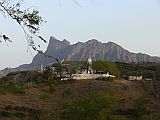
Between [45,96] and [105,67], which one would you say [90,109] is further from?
[105,67]

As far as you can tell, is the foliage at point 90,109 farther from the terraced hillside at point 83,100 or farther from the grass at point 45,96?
the grass at point 45,96

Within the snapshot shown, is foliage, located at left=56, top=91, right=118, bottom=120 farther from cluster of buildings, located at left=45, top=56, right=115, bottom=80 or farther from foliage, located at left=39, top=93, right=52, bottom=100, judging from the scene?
cluster of buildings, located at left=45, top=56, right=115, bottom=80

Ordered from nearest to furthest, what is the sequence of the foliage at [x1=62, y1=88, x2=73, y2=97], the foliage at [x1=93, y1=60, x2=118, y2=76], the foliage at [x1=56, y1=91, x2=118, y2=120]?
1. the foliage at [x1=56, y1=91, x2=118, y2=120]
2. the foliage at [x1=62, y1=88, x2=73, y2=97]
3. the foliage at [x1=93, y1=60, x2=118, y2=76]

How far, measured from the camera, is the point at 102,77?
84.8m

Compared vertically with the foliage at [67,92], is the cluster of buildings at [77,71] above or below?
above

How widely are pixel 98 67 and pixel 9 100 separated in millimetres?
42286

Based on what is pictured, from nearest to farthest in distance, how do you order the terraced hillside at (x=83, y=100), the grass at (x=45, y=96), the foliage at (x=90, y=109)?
the foliage at (x=90, y=109), the terraced hillside at (x=83, y=100), the grass at (x=45, y=96)

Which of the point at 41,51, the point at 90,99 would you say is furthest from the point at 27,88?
the point at 41,51

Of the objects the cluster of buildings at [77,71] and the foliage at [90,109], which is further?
the cluster of buildings at [77,71]

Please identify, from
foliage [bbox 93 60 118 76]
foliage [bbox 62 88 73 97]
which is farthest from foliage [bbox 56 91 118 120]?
foliage [bbox 93 60 118 76]

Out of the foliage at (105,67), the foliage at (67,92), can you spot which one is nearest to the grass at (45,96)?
the foliage at (67,92)

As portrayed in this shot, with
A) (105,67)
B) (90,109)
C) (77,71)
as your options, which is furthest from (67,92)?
(90,109)

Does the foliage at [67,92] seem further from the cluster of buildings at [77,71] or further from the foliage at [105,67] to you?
the foliage at [105,67]

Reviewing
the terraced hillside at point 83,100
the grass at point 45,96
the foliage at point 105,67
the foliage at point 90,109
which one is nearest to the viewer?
the foliage at point 90,109
